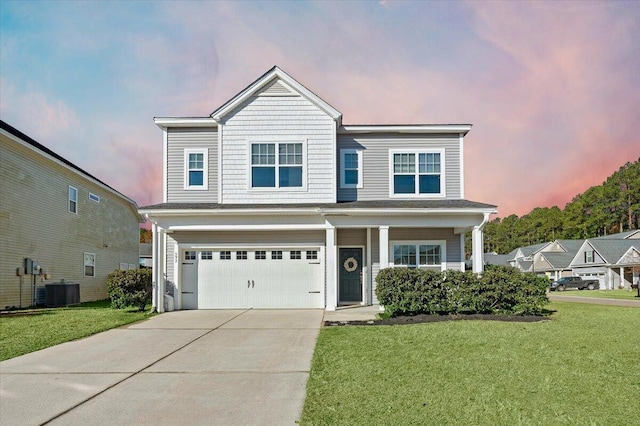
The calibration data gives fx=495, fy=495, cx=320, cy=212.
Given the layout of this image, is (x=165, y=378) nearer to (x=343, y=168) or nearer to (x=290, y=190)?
(x=290, y=190)

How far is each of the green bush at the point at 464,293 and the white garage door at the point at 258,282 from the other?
394 centimetres

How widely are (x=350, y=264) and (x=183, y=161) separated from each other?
6.89 meters

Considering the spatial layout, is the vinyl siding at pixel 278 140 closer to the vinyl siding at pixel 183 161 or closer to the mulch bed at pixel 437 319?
the vinyl siding at pixel 183 161

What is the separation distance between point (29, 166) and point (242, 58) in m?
9.39

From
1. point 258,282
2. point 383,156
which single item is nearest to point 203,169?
point 258,282

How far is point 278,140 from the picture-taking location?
1684cm

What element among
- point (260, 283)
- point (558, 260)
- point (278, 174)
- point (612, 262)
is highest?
point (278, 174)

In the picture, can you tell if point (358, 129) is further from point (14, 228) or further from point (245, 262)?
point (14, 228)

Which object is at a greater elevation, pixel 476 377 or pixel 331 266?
pixel 331 266

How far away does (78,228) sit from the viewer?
76.8 ft

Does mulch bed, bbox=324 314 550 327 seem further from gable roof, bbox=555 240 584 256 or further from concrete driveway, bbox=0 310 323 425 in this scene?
gable roof, bbox=555 240 584 256

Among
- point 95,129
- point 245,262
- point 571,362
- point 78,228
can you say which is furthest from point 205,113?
point 571,362

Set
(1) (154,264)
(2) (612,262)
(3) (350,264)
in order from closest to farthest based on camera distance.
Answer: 1. (1) (154,264)
2. (3) (350,264)
3. (2) (612,262)

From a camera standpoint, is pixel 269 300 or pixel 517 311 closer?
pixel 517 311
